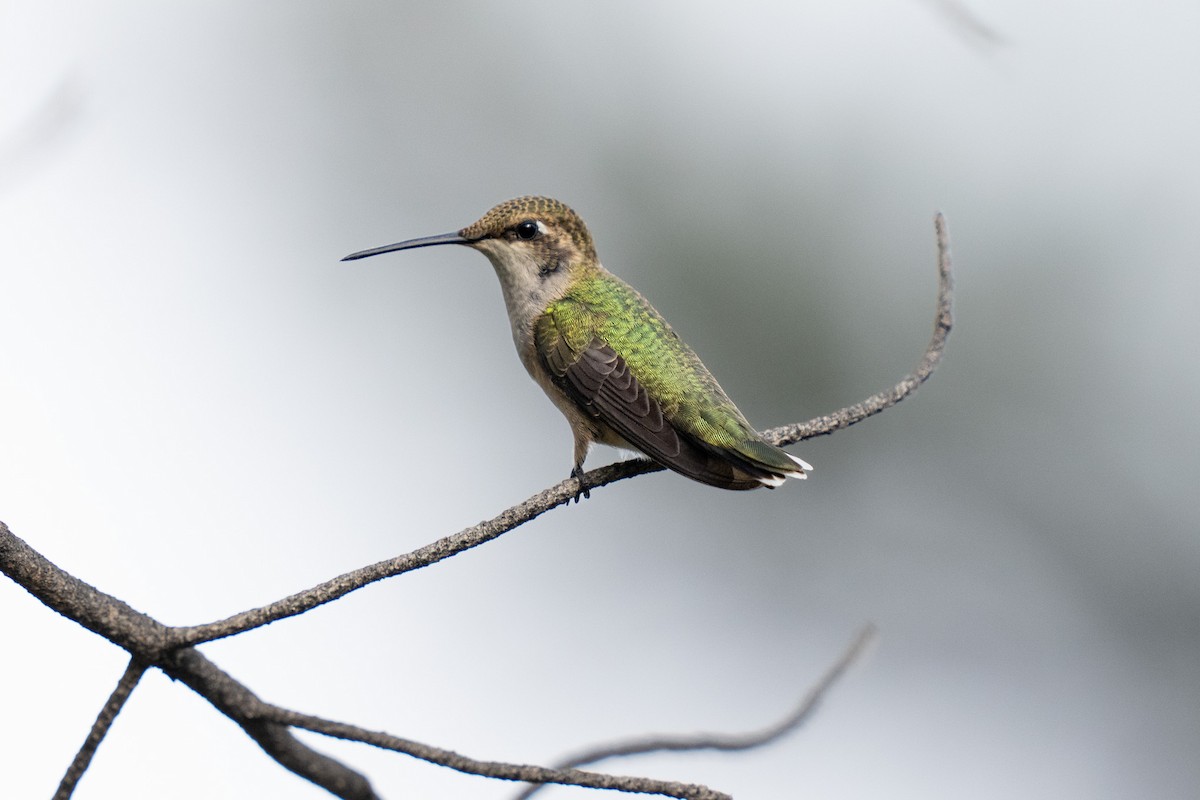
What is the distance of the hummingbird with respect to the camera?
11.1 feet

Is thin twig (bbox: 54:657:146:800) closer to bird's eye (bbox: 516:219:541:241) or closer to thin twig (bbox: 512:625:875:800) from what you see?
thin twig (bbox: 512:625:875:800)

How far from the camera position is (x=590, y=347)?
3590 millimetres

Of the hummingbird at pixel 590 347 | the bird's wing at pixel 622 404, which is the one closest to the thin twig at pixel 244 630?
the bird's wing at pixel 622 404

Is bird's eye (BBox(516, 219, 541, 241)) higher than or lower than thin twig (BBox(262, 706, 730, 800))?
higher

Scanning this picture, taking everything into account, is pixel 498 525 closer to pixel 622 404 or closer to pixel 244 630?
pixel 244 630

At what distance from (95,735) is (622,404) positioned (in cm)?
206

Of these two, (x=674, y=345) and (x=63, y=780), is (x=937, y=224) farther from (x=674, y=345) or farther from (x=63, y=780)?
(x=63, y=780)

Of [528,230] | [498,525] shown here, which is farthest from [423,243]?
[498,525]

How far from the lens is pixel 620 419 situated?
3.35 m

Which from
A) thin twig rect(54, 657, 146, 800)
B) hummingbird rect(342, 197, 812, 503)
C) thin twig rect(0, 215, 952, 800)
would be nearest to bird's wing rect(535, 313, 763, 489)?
hummingbird rect(342, 197, 812, 503)

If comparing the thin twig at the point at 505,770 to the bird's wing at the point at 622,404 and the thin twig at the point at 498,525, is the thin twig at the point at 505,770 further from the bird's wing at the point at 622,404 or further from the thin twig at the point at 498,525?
the bird's wing at the point at 622,404

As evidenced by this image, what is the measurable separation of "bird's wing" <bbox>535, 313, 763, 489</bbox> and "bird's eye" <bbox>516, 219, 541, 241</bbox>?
0.25 metres

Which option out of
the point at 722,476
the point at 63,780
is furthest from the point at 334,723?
the point at 722,476

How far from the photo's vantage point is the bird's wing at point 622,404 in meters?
3.12
